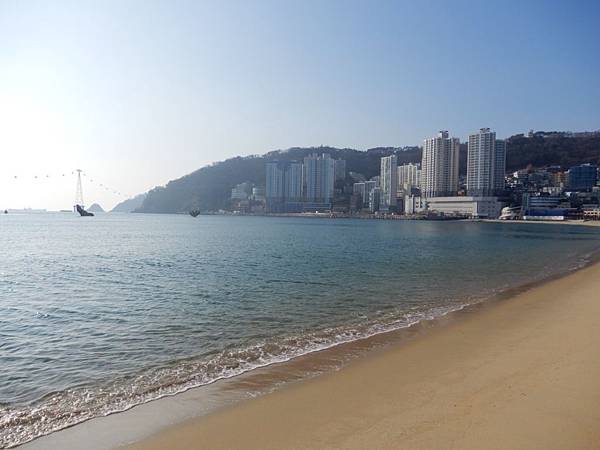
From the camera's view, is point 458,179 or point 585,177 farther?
point 458,179

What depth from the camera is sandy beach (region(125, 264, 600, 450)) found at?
4727mm

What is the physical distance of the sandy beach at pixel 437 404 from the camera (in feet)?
15.5

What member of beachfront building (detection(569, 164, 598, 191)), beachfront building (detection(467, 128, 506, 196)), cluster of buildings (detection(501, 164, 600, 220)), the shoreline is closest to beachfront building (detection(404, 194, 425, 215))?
beachfront building (detection(467, 128, 506, 196))

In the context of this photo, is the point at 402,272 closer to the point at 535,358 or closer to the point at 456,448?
the point at 535,358

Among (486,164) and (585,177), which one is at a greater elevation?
(486,164)

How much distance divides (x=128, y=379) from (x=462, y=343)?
6690mm

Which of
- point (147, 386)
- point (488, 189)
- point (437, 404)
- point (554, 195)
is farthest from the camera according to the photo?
point (488, 189)

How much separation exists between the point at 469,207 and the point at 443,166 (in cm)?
2665

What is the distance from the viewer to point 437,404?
18.6 ft

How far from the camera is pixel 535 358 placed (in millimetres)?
7594

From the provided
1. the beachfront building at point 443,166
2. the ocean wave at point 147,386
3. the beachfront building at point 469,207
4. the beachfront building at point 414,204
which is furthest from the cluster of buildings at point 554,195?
the ocean wave at point 147,386

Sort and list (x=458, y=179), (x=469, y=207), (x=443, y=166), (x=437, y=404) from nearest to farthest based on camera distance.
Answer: (x=437, y=404), (x=469, y=207), (x=443, y=166), (x=458, y=179)

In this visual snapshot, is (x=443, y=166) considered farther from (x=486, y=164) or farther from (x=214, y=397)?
(x=214, y=397)

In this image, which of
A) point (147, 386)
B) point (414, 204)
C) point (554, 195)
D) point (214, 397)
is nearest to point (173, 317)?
point (147, 386)
